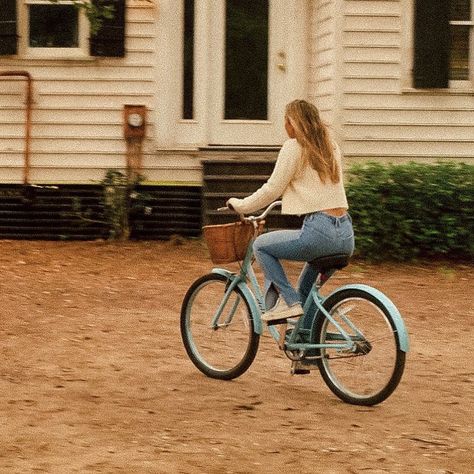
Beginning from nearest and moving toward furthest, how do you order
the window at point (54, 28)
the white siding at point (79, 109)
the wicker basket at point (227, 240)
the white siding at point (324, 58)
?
the wicker basket at point (227, 240) → the white siding at point (324, 58) → the white siding at point (79, 109) → the window at point (54, 28)

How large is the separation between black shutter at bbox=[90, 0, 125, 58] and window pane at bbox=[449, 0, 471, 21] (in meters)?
3.83

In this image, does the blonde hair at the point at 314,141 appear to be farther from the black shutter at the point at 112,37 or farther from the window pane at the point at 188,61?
the window pane at the point at 188,61

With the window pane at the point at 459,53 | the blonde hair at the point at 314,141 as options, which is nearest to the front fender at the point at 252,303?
the blonde hair at the point at 314,141

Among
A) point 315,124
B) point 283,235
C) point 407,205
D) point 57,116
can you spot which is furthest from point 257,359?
point 57,116

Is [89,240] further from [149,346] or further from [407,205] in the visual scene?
[149,346]

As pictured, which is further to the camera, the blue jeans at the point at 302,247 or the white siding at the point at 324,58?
the white siding at the point at 324,58

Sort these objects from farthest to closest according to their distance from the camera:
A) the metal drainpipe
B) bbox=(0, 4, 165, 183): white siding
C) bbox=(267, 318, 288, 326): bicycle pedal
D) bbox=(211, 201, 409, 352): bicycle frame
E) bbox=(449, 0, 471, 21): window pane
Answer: bbox=(0, 4, 165, 183): white siding → the metal drainpipe → bbox=(449, 0, 471, 21): window pane → bbox=(267, 318, 288, 326): bicycle pedal → bbox=(211, 201, 409, 352): bicycle frame

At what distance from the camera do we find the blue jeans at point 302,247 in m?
6.45

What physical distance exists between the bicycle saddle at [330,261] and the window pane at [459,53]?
7494mm

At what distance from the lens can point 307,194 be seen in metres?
6.48

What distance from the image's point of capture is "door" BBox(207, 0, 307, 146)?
1426 cm

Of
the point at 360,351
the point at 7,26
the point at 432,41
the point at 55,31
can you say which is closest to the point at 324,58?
the point at 432,41

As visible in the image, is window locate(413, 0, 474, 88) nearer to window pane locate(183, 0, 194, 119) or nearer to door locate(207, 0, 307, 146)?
door locate(207, 0, 307, 146)

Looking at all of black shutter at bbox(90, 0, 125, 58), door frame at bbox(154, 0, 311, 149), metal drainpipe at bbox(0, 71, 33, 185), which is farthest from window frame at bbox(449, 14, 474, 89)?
metal drainpipe at bbox(0, 71, 33, 185)
